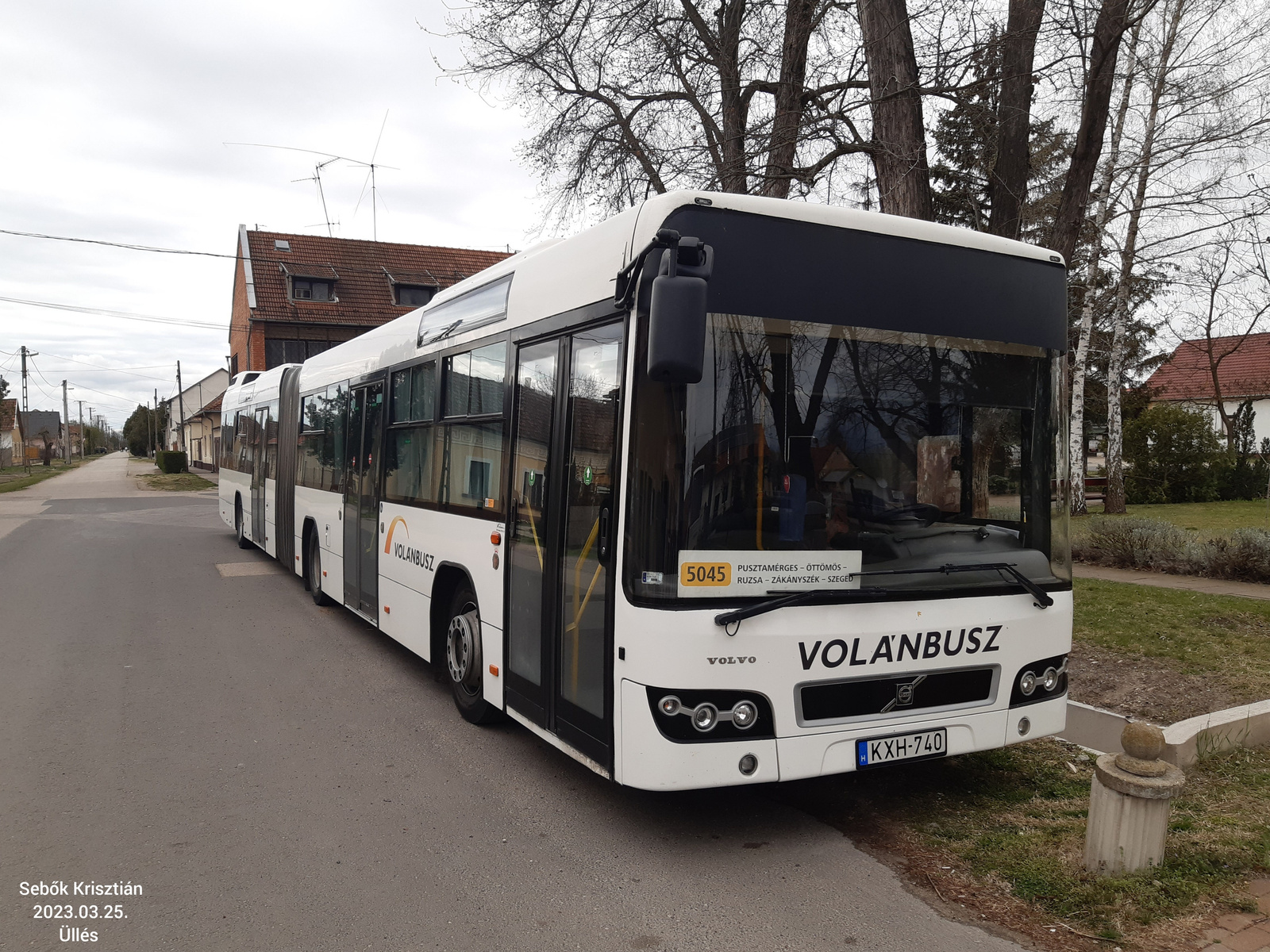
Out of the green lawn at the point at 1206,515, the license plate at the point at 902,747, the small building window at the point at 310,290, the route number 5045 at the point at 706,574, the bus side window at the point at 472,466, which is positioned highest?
the small building window at the point at 310,290

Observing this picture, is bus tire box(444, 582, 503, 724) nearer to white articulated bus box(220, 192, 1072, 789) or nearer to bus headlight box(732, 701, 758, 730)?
white articulated bus box(220, 192, 1072, 789)

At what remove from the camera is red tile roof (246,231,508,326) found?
4109cm

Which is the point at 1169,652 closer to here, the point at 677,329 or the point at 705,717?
the point at 705,717

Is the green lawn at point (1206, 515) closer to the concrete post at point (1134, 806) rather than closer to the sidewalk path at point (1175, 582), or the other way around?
the sidewalk path at point (1175, 582)

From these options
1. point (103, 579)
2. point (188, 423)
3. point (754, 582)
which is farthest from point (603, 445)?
point (188, 423)

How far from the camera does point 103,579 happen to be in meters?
12.9

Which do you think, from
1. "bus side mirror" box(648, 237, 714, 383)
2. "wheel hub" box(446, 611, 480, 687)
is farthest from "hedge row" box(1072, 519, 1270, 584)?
"bus side mirror" box(648, 237, 714, 383)

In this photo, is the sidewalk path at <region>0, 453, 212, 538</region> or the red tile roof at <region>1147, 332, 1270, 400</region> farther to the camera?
the red tile roof at <region>1147, 332, 1270, 400</region>

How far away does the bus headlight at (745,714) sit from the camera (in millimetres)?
3977

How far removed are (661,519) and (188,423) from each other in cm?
8690

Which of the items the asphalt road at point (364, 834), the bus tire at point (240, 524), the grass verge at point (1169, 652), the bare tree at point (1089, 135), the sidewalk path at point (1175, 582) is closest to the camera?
the asphalt road at point (364, 834)


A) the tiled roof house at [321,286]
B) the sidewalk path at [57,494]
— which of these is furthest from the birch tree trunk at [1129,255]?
the tiled roof house at [321,286]

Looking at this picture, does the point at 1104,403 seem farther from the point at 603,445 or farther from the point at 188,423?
the point at 188,423

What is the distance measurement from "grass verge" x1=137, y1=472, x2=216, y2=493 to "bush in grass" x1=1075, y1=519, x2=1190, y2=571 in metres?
34.4
